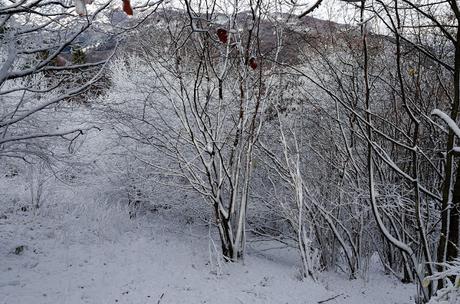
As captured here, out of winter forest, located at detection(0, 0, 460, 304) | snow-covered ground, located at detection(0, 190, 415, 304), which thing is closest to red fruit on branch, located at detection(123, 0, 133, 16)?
winter forest, located at detection(0, 0, 460, 304)

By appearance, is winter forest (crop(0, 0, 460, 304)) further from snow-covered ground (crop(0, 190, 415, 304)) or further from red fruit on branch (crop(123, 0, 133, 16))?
red fruit on branch (crop(123, 0, 133, 16))

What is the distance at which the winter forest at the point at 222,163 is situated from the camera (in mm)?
5199

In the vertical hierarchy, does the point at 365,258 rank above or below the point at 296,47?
below

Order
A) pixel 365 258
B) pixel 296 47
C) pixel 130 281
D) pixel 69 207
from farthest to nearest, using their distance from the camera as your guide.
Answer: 1. pixel 69 207
2. pixel 365 258
3. pixel 296 47
4. pixel 130 281

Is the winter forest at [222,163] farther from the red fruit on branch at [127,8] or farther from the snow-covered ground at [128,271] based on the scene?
the red fruit on branch at [127,8]

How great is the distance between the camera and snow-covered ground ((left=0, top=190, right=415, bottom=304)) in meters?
5.59

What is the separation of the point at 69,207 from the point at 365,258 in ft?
25.2

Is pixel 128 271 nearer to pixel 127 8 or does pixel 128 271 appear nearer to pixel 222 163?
pixel 222 163

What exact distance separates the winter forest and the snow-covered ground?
0.14 ft

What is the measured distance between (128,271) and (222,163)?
2525mm

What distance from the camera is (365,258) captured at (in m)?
8.45

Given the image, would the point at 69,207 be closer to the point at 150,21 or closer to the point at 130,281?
the point at 130,281

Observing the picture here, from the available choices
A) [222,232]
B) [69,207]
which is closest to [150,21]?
[222,232]

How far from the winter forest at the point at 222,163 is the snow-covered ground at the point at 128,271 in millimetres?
44
